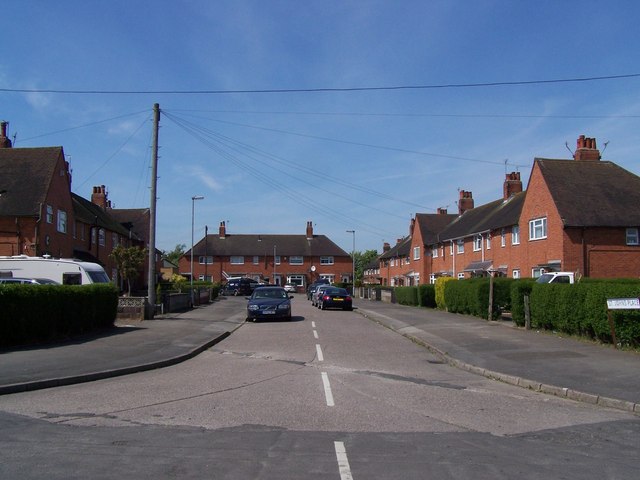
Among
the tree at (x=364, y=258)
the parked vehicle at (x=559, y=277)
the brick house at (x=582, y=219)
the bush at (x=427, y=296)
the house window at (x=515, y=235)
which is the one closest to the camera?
the parked vehicle at (x=559, y=277)

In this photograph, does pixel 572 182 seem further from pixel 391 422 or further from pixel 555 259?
pixel 391 422

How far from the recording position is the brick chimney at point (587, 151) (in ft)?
123

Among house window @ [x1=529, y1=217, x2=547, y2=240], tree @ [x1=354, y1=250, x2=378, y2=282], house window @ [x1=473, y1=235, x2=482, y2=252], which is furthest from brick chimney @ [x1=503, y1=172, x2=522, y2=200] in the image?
tree @ [x1=354, y1=250, x2=378, y2=282]

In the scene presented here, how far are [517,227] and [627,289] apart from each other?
2429cm

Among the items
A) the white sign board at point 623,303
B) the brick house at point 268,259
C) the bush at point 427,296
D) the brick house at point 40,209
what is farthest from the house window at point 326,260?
the white sign board at point 623,303

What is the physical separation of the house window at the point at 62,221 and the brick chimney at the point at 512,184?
31840 mm

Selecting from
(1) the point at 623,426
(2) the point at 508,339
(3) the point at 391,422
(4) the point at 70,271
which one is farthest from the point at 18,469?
(4) the point at 70,271

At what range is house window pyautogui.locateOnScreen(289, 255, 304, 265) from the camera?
3435 inches

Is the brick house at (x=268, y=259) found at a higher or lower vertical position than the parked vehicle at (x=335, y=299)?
higher

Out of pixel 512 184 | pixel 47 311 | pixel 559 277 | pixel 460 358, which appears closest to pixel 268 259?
pixel 512 184

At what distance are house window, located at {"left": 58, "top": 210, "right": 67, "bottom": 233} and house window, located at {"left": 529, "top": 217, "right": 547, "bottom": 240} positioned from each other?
95.0 feet

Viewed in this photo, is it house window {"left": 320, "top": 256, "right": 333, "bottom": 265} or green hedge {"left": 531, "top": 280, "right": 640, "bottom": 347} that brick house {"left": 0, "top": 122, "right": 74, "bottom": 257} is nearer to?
green hedge {"left": 531, "top": 280, "right": 640, "bottom": 347}

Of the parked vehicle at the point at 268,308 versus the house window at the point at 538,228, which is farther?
the house window at the point at 538,228

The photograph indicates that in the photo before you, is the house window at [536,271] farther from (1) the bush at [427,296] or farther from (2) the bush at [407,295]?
(2) the bush at [407,295]
